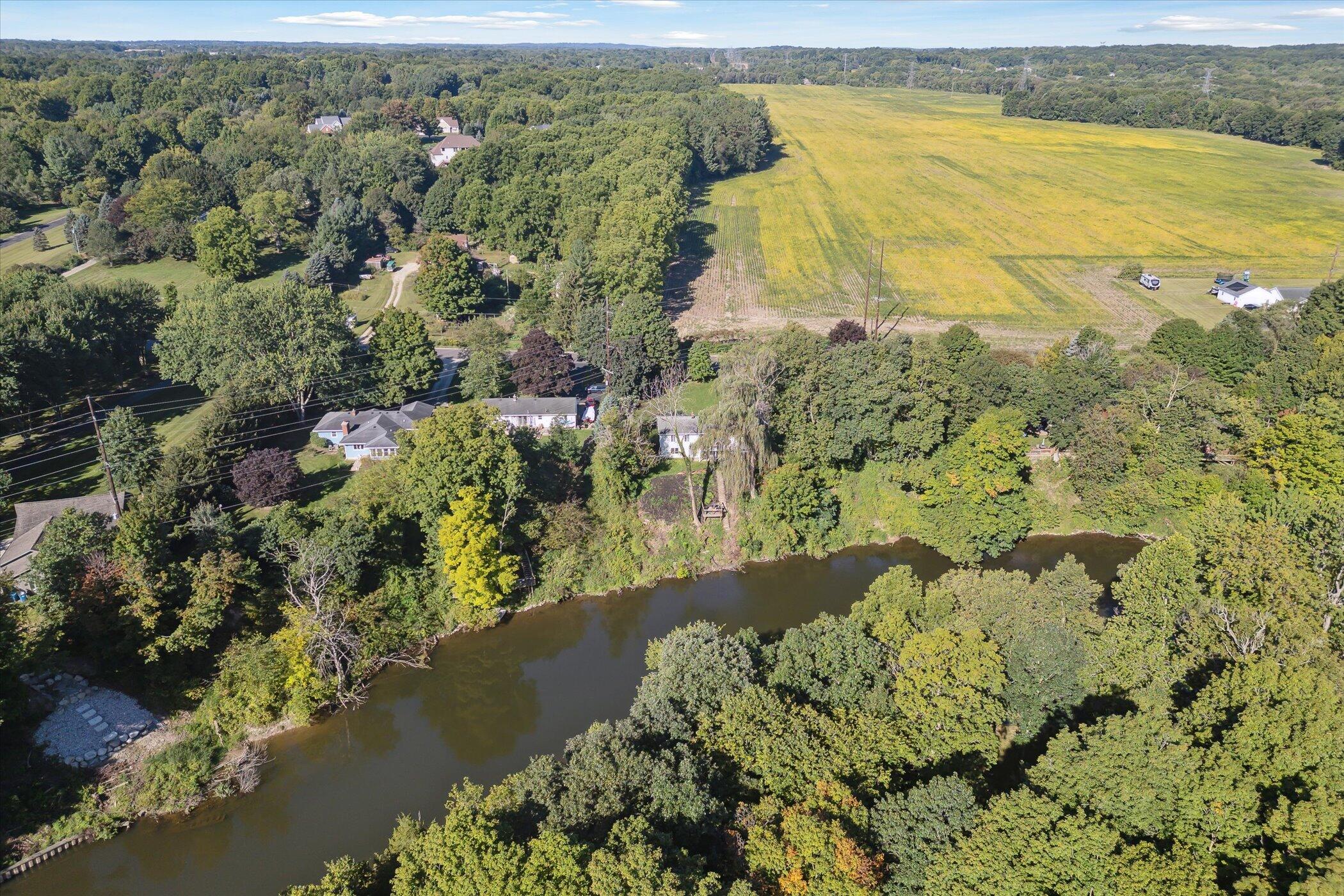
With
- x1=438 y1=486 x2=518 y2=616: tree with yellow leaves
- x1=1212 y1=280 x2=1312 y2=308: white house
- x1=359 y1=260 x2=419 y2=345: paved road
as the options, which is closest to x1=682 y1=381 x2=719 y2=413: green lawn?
x1=438 y1=486 x2=518 y2=616: tree with yellow leaves

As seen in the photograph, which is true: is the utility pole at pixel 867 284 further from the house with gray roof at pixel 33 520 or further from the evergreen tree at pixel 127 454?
the house with gray roof at pixel 33 520

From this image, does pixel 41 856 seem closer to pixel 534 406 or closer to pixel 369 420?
pixel 369 420

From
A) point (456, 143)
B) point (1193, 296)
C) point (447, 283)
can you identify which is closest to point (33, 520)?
point (447, 283)

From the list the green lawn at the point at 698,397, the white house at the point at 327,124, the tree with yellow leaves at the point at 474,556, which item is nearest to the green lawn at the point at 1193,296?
the green lawn at the point at 698,397

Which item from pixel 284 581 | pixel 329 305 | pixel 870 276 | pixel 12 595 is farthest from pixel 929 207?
pixel 12 595

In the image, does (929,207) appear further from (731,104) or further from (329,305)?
(329,305)

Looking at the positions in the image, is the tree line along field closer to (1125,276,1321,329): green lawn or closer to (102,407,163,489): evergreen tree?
(1125,276,1321,329): green lawn
